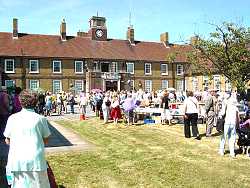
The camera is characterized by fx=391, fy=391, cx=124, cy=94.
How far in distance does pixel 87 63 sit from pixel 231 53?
33.0 metres

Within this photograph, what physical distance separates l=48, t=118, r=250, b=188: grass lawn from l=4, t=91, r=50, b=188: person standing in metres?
3.15

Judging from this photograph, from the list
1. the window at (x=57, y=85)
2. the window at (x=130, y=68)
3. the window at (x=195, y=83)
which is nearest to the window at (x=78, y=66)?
the window at (x=57, y=85)

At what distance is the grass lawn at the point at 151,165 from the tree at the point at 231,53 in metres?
7.52

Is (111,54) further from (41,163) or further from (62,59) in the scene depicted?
(41,163)

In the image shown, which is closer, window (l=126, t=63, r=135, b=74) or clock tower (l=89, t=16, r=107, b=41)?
window (l=126, t=63, r=135, b=74)

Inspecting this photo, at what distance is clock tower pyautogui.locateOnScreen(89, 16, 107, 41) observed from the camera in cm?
5653

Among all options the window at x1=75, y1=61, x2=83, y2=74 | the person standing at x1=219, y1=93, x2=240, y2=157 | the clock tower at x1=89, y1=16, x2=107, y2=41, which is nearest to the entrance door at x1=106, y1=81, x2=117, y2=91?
the window at x1=75, y1=61, x2=83, y2=74

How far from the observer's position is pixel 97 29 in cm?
5700

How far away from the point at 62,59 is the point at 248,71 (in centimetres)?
3430

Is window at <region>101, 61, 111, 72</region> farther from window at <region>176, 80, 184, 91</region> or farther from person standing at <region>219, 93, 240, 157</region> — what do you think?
person standing at <region>219, 93, 240, 157</region>

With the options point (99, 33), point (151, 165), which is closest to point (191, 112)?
point (151, 165)

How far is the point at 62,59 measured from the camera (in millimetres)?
52000

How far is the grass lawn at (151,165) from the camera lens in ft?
27.8

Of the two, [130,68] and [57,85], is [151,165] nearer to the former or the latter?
[57,85]
